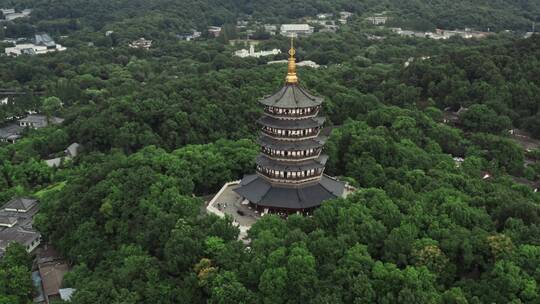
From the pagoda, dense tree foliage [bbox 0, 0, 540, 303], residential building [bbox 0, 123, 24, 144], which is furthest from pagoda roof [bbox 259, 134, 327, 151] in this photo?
residential building [bbox 0, 123, 24, 144]

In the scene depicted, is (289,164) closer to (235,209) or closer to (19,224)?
(235,209)

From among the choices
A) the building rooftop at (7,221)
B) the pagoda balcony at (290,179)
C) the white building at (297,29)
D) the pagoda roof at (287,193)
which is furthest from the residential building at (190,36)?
the pagoda balcony at (290,179)

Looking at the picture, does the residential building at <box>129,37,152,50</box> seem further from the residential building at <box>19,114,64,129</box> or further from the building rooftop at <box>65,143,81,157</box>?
the building rooftop at <box>65,143,81,157</box>

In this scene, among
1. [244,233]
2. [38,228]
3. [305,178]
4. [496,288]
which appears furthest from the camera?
[38,228]

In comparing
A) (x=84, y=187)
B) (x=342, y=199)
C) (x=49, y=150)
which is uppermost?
(x=342, y=199)

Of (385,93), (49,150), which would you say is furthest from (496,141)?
(49,150)

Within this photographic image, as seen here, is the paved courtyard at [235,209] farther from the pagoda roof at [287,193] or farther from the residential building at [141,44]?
the residential building at [141,44]

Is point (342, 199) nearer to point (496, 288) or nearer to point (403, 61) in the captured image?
point (496, 288)
